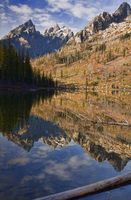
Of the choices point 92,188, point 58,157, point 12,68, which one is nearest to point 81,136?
point 58,157

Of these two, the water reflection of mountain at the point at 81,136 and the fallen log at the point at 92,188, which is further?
the water reflection of mountain at the point at 81,136

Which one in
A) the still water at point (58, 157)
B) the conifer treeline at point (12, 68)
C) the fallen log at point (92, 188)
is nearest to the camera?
the fallen log at point (92, 188)

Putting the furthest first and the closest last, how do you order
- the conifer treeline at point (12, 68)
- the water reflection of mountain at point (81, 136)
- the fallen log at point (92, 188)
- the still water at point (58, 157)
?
1. the conifer treeline at point (12, 68)
2. the water reflection of mountain at point (81, 136)
3. the still water at point (58, 157)
4. the fallen log at point (92, 188)

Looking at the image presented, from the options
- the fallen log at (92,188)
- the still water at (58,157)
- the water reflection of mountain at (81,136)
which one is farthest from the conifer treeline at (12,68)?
the fallen log at (92,188)

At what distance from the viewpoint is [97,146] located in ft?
117

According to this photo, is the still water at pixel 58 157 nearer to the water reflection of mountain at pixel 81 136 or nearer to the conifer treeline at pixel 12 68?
the water reflection of mountain at pixel 81 136

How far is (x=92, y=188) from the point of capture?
15.0 m

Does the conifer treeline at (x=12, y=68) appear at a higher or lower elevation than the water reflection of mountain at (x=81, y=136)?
higher

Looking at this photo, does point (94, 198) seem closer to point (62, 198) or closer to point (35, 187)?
point (62, 198)

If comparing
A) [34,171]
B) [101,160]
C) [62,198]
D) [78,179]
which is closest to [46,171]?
[34,171]

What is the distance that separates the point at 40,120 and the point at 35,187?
116ft

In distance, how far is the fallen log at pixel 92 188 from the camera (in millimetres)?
13680

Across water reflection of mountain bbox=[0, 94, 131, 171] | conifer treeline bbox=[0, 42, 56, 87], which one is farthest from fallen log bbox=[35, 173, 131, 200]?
conifer treeline bbox=[0, 42, 56, 87]

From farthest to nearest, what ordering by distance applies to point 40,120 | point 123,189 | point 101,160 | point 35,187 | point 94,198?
point 40,120 → point 101,160 → point 35,187 → point 123,189 → point 94,198
